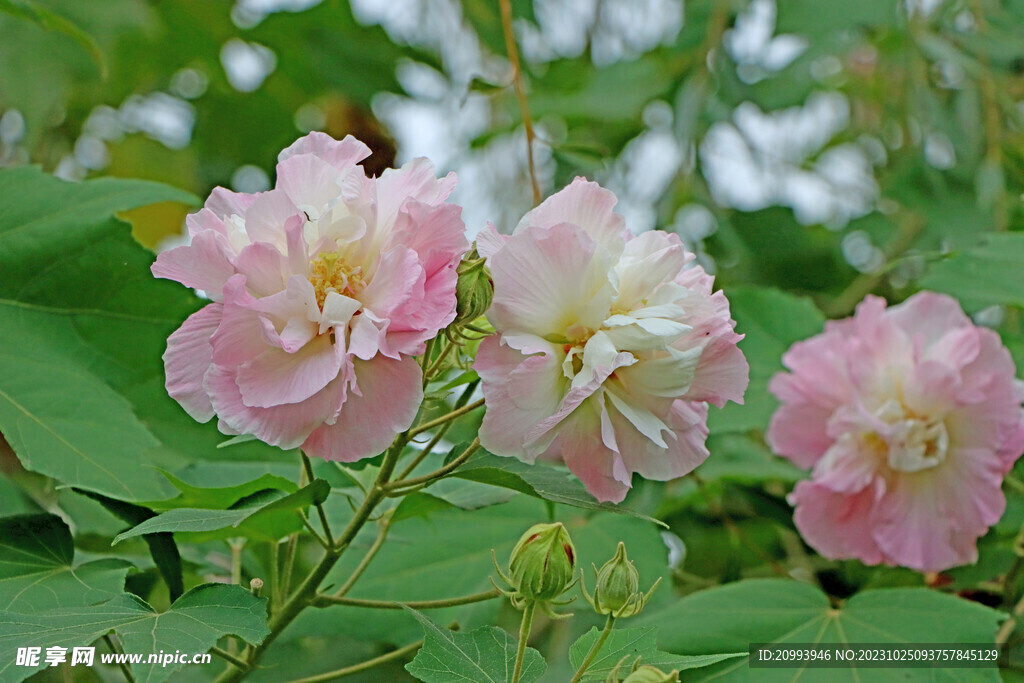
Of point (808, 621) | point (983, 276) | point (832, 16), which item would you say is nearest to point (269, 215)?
point (808, 621)

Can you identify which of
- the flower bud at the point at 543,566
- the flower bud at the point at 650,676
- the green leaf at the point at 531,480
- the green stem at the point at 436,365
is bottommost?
the flower bud at the point at 650,676

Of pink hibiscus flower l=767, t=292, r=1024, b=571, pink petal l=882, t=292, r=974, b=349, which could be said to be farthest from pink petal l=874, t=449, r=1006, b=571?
pink petal l=882, t=292, r=974, b=349

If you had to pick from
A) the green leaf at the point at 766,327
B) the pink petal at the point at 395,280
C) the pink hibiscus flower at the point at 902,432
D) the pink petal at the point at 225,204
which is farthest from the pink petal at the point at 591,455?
the green leaf at the point at 766,327

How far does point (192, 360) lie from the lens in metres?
0.48

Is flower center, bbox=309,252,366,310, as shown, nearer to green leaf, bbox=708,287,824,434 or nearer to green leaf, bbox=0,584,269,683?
green leaf, bbox=0,584,269,683

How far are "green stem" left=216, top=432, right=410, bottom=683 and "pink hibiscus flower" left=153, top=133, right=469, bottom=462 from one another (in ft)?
0.14

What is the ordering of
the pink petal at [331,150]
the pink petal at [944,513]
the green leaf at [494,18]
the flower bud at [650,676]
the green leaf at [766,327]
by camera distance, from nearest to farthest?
1. the flower bud at [650,676]
2. the pink petal at [331,150]
3. the pink petal at [944,513]
4. the green leaf at [766,327]
5. the green leaf at [494,18]

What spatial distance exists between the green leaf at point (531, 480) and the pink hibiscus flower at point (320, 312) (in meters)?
0.05

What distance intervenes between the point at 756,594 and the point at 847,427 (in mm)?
175

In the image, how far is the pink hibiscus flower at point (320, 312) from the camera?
452 mm

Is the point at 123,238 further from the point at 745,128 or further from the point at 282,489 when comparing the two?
the point at 745,128

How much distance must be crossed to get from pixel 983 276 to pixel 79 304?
76 cm

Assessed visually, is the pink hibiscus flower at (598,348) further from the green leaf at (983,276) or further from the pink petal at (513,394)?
the green leaf at (983,276)

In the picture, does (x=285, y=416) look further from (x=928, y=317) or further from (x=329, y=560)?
(x=928, y=317)
